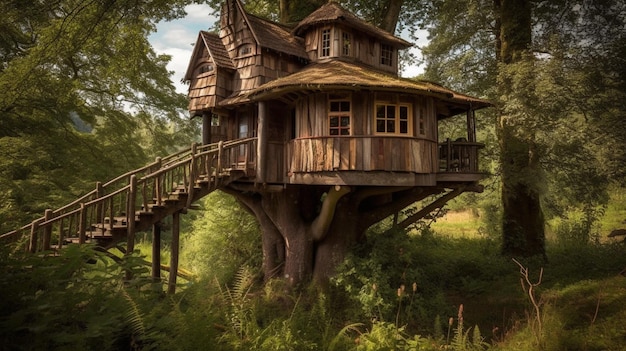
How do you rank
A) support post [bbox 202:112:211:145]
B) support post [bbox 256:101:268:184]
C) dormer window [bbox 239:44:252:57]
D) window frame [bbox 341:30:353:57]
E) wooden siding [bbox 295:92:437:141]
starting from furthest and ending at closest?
support post [bbox 202:112:211:145] → window frame [bbox 341:30:353:57] → dormer window [bbox 239:44:252:57] → support post [bbox 256:101:268:184] → wooden siding [bbox 295:92:437:141]

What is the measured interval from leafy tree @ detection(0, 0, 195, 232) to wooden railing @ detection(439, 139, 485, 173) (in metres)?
10.2

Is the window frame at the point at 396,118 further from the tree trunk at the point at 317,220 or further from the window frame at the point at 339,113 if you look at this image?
the tree trunk at the point at 317,220

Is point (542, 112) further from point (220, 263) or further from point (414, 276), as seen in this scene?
point (220, 263)

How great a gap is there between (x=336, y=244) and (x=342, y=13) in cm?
809

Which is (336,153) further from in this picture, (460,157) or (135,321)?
(135,321)

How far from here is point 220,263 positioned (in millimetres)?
16891

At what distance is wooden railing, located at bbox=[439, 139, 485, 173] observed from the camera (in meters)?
11.6

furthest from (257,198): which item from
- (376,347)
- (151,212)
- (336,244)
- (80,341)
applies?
(80,341)

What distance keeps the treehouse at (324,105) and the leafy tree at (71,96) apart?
329 cm

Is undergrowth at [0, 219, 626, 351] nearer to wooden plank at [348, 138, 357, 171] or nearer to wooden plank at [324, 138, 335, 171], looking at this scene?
wooden plank at [348, 138, 357, 171]

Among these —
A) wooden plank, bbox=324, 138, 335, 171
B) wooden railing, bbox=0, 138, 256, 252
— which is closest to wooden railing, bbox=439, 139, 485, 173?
wooden plank, bbox=324, 138, 335, 171

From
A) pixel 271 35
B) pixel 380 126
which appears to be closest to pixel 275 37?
A: pixel 271 35

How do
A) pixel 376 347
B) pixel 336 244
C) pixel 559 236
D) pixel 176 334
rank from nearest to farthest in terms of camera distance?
pixel 176 334 < pixel 376 347 < pixel 336 244 < pixel 559 236

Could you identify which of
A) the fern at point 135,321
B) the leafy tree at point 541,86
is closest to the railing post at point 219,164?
Answer: the fern at point 135,321
